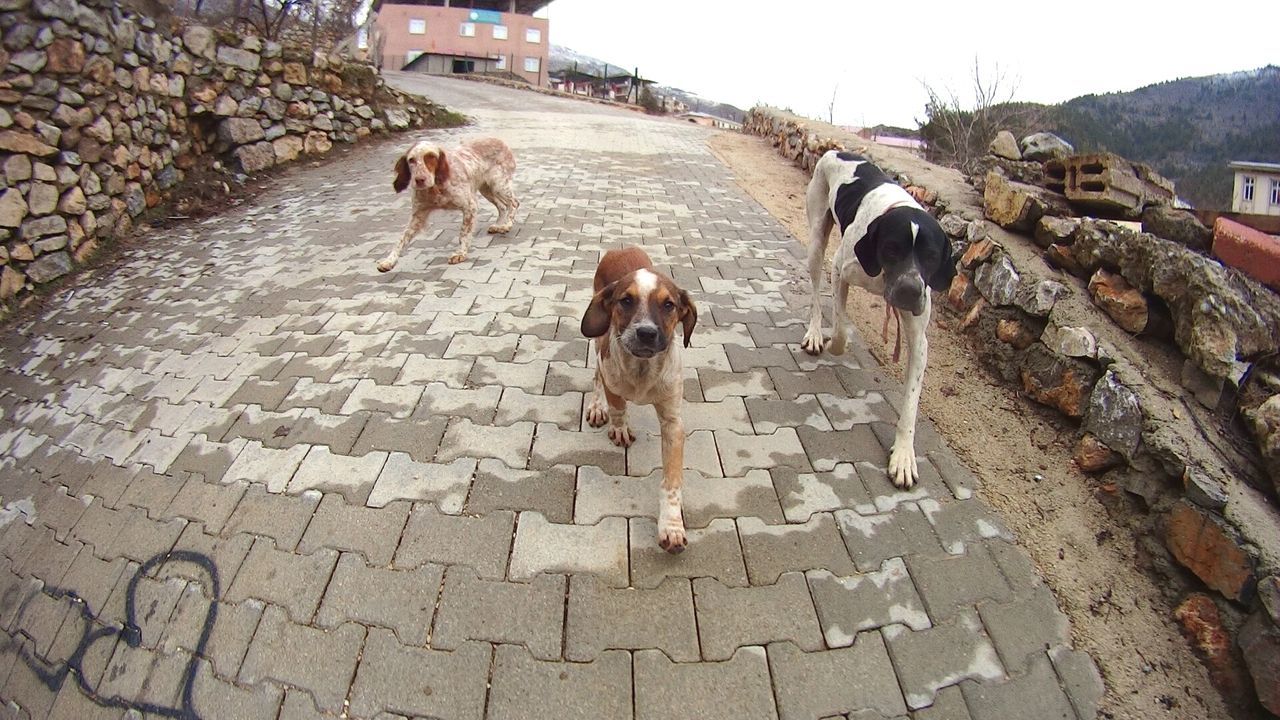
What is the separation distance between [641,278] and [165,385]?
9.42ft

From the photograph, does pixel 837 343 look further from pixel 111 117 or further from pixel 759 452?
pixel 111 117

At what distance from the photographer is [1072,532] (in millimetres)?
2389

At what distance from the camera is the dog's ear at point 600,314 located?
2.41 meters

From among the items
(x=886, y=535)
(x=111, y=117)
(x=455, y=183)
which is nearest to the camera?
(x=886, y=535)

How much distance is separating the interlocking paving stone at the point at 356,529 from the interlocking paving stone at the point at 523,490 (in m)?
0.29

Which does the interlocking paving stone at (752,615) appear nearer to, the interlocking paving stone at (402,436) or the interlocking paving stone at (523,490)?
the interlocking paving stone at (523,490)

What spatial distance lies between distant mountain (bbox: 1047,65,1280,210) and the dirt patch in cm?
1532

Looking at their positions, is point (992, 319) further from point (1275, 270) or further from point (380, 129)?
point (380, 129)

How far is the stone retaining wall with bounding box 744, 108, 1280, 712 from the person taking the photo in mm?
1962

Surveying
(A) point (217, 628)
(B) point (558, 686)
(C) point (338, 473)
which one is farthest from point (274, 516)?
(B) point (558, 686)

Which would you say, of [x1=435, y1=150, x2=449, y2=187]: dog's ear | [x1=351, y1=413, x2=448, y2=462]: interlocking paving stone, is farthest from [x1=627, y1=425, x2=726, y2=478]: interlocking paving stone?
[x1=435, y1=150, x2=449, y2=187]: dog's ear

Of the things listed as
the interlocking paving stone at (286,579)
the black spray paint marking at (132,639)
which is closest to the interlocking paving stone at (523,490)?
the interlocking paving stone at (286,579)

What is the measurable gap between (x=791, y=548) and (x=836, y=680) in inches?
19.6

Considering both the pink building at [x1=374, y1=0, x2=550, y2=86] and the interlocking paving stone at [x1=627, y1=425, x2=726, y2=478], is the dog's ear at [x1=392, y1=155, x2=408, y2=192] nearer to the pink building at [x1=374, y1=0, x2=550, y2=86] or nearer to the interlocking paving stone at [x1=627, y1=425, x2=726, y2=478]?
the interlocking paving stone at [x1=627, y1=425, x2=726, y2=478]
